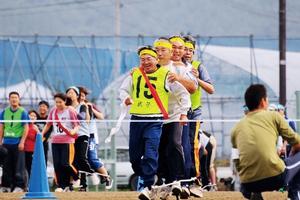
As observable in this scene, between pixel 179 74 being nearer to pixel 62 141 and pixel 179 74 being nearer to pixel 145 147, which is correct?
pixel 145 147

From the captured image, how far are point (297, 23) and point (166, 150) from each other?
2003 inches

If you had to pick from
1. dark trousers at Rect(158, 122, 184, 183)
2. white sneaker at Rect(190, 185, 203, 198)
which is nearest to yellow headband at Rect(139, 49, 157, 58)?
dark trousers at Rect(158, 122, 184, 183)

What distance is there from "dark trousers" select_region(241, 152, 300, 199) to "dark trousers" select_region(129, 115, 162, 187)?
266 centimetres

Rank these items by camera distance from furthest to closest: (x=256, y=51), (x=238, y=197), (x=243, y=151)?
(x=256, y=51)
(x=238, y=197)
(x=243, y=151)

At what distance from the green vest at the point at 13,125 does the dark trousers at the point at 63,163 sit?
1604mm

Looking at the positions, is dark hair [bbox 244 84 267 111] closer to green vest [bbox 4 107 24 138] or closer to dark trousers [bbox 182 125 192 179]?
dark trousers [bbox 182 125 192 179]

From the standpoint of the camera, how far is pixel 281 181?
1196 centimetres

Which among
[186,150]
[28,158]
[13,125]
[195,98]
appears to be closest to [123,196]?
[186,150]

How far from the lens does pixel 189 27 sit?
6356cm

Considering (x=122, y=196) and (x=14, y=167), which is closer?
(x=122, y=196)

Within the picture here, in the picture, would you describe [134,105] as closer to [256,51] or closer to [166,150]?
[166,150]

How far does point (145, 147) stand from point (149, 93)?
26.6 inches

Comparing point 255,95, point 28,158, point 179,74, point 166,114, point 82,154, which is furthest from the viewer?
point 28,158

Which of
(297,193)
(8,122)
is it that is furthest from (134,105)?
(8,122)
